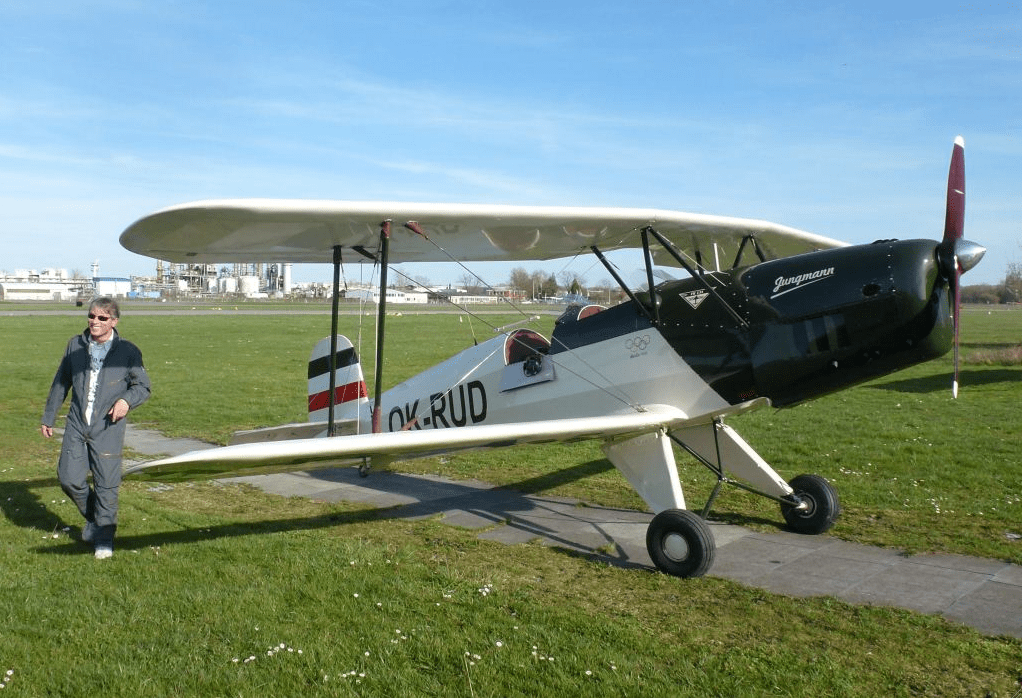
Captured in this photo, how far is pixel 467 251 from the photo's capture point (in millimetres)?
7504

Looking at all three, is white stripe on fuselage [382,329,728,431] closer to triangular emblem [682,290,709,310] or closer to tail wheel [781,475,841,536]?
triangular emblem [682,290,709,310]

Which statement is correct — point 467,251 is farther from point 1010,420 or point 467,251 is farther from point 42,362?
point 42,362

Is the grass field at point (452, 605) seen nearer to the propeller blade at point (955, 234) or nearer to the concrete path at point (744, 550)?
the concrete path at point (744, 550)

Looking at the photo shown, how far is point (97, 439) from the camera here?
5.83 metres

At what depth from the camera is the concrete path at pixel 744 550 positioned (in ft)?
16.7

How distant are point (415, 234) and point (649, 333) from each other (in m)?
2.12

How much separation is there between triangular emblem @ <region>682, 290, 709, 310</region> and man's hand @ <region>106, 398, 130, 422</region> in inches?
167

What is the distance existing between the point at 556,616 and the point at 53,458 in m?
7.56

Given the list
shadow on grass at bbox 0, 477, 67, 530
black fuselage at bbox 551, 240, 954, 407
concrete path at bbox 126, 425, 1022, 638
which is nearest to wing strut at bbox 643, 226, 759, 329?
black fuselage at bbox 551, 240, 954, 407

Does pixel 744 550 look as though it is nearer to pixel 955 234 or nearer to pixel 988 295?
pixel 955 234

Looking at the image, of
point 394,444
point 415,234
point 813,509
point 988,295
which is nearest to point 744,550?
point 813,509

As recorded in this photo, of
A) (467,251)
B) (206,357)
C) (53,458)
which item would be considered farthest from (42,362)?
(467,251)

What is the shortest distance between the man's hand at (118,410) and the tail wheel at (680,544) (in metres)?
3.86

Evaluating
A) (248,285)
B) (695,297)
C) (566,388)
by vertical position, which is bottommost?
(566,388)
